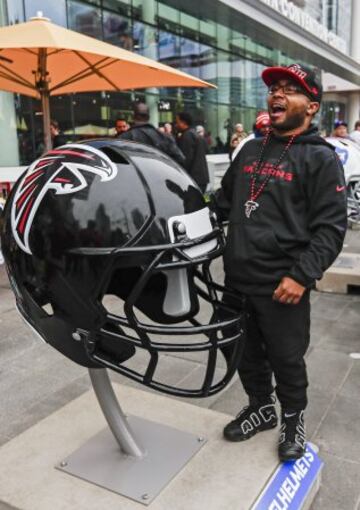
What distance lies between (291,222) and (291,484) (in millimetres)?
1077

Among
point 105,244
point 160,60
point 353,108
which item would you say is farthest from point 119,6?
point 353,108

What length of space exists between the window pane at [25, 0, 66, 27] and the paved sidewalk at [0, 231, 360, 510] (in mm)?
7062

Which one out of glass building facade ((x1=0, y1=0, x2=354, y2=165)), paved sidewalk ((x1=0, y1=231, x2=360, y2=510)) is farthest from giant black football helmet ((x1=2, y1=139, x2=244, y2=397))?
glass building facade ((x1=0, y1=0, x2=354, y2=165))

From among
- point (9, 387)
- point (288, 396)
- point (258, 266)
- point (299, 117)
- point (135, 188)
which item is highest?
point (299, 117)

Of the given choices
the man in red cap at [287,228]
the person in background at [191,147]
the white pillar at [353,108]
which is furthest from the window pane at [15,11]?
the white pillar at [353,108]

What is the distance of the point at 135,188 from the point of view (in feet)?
5.57

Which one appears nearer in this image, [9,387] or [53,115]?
[9,387]

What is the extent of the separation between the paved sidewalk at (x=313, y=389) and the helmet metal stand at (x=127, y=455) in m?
0.28

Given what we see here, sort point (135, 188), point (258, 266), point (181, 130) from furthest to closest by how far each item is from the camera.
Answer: point (181, 130) < point (258, 266) < point (135, 188)

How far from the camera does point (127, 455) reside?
2.38 meters

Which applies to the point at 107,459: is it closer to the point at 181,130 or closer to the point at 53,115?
the point at 181,130

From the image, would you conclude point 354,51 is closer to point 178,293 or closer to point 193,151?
point 193,151

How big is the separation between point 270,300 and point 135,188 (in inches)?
33.9

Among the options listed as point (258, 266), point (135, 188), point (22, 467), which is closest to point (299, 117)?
point (258, 266)
